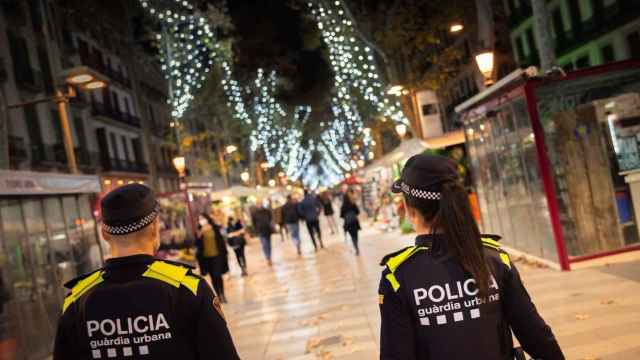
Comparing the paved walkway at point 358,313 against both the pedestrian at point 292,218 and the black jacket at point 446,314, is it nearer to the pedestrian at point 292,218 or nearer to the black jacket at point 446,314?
the black jacket at point 446,314

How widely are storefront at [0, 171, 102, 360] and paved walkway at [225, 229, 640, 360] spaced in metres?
2.67

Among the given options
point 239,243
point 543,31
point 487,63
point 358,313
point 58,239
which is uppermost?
point 543,31

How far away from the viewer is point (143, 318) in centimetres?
240

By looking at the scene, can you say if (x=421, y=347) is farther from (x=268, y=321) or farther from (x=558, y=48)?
(x=558, y=48)

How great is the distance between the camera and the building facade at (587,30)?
30172mm

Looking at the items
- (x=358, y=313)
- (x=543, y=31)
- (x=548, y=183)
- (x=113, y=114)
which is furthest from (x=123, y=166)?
(x=548, y=183)

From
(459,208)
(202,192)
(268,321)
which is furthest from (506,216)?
(202,192)

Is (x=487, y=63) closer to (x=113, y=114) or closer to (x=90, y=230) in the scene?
(x=90, y=230)

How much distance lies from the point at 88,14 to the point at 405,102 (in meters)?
11.6

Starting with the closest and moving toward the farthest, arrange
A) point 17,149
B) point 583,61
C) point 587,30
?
point 17,149 → point 587,30 → point 583,61

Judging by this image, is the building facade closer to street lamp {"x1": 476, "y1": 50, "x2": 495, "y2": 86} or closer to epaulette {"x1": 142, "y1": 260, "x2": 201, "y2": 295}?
street lamp {"x1": 476, "y1": 50, "x2": 495, "y2": 86}

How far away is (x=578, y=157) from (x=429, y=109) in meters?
11.3

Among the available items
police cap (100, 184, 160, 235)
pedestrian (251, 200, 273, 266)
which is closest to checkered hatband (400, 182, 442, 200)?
police cap (100, 184, 160, 235)

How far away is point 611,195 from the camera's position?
10398mm
